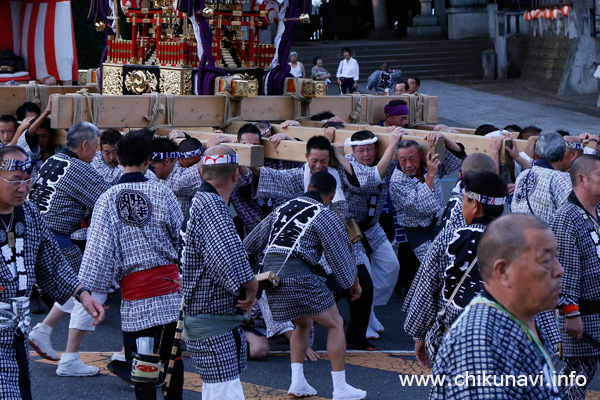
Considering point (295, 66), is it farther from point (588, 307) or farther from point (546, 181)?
point (588, 307)

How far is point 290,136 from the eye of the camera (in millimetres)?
7684

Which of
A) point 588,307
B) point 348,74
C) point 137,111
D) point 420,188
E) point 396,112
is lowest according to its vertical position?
point 588,307

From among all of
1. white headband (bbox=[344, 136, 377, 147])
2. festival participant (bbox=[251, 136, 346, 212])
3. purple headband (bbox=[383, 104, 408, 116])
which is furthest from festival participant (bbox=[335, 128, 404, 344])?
purple headband (bbox=[383, 104, 408, 116])

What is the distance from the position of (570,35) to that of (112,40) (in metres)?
15.1

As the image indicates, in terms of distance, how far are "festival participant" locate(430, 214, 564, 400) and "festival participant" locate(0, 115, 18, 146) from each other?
260 inches

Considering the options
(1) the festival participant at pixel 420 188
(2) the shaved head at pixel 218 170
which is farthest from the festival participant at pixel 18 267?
(1) the festival participant at pixel 420 188

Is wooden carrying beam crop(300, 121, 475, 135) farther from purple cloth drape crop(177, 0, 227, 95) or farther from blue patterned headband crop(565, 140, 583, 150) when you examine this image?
blue patterned headband crop(565, 140, 583, 150)

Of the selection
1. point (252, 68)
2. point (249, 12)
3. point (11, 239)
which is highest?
point (249, 12)

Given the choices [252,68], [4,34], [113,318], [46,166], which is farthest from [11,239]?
[4,34]

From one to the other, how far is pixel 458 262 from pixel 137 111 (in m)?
4.24

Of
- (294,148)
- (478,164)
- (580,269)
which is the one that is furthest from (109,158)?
(580,269)

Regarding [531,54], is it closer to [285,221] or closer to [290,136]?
[290,136]

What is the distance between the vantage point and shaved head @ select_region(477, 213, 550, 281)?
8.27 feet

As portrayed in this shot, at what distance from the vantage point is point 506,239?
254 centimetres
